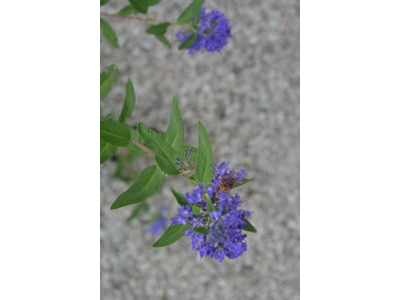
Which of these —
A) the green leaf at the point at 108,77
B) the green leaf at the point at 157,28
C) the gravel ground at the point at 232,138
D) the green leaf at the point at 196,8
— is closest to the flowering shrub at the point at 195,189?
the green leaf at the point at 157,28

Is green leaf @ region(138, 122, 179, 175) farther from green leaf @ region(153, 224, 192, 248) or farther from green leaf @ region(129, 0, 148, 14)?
green leaf @ region(129, 0, 148, 14)

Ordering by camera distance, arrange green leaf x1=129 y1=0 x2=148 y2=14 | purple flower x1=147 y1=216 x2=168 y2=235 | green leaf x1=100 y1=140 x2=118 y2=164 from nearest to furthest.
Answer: green leaf x1=100 y1=140 x2=118 y2=164
green leaf x1=129 y1=0 x2=148 y2=14
purple flower x1=147 y1=216 x2=168 y2=235

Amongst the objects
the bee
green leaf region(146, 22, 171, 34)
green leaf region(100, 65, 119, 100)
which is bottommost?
green leaf region(100, 65, 119, 100)

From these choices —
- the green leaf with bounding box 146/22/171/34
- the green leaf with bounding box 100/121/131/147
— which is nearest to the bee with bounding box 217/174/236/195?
→ the green leaf with bounding box 100/121/131/147

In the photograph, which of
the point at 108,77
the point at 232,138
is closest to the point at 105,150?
the point at 108,77

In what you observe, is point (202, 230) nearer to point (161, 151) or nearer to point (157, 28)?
point (161, 151)
